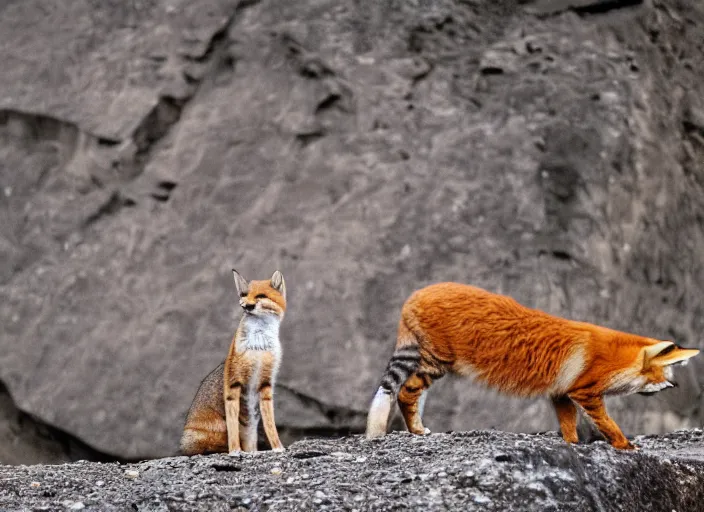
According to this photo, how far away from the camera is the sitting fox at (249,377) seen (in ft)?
19.1

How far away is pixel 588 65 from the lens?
8.80 meters

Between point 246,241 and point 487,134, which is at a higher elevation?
point 487,134

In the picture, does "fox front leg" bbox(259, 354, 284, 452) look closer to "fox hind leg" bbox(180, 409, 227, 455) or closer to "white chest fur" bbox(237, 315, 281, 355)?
"white chest fur" bbox(237, 315, 281, 355)

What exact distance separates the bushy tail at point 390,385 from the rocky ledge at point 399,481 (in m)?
0.80

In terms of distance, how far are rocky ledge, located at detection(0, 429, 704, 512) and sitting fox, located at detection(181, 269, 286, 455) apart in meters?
0.38

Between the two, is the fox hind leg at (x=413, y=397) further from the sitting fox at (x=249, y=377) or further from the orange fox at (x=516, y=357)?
the sitting fox at (x=249, y=377)

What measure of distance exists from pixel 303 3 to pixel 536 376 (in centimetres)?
426

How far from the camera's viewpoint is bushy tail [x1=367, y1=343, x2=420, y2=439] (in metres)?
6.32

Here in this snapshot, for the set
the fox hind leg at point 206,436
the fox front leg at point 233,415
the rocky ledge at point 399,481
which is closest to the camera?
the rocky ledge at point 399,481

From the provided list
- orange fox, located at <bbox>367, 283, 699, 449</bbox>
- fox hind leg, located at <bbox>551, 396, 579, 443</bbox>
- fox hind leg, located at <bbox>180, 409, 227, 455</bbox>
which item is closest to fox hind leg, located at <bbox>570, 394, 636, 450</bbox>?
orange fox, located at <bbox>367, 283, 699, 449</bbox>

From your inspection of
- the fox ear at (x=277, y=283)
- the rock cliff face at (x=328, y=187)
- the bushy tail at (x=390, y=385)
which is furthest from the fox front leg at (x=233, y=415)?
the rock cliff face at (x=328, y=187)

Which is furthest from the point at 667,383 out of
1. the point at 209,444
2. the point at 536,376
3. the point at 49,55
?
the point at 49,55

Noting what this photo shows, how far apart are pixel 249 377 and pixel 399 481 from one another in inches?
58.1

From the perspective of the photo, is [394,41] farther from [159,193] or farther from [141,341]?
[141,341]
